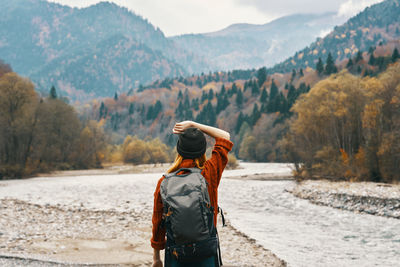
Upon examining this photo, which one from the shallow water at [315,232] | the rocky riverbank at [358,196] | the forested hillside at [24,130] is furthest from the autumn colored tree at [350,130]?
the forested hillside at [24,130]

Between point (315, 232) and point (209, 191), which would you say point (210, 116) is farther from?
point (209, 191)

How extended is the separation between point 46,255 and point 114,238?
9.81 ft

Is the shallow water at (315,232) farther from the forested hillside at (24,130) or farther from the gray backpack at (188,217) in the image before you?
the forested hillside at (24,130)

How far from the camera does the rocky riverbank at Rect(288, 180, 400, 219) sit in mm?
19875

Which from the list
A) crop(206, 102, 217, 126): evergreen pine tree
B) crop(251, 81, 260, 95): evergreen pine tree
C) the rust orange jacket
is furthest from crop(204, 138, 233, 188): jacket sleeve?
crop(251, 81, 260, 95): evergreen pine tree

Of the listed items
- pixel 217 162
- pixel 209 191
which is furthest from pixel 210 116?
pixel 209 191

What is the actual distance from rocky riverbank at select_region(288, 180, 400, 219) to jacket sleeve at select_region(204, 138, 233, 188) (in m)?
18.0

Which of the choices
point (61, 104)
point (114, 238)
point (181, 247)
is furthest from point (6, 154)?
point (181, 247)

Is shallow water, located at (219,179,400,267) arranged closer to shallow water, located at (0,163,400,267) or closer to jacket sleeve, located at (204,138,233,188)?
shallow water, located at (0,163,400,267)

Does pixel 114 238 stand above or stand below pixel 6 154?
below

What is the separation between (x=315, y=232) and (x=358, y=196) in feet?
31.8

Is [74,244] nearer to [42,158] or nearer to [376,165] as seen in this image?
[376,165]

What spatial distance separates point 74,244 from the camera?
9977 millimetres

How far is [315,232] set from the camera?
14180 millimetres
